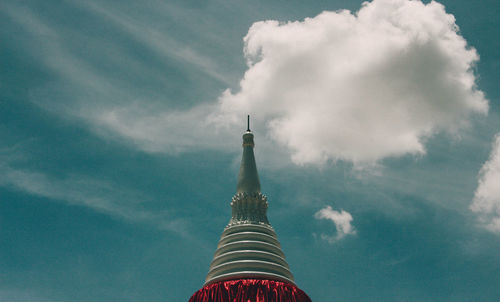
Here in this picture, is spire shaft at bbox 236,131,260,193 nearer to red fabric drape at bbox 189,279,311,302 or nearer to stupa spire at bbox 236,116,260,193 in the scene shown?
stupa spire at bbox 236,116,260,193

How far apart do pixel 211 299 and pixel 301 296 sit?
35.3 feet

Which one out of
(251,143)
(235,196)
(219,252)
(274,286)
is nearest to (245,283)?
(274,286)

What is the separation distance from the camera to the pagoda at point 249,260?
71688mm

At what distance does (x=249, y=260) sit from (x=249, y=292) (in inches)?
214

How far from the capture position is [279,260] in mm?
77500

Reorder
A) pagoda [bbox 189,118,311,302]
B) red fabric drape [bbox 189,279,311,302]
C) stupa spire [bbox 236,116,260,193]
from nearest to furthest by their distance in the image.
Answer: red fabric drape [bbox 189,279,311,302], pagoda [bbox 189,118,311,302], stupa spire [bbox 236,116,260,193]

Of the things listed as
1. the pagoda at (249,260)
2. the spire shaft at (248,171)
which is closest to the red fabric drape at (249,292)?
the pagoda at (249,260)

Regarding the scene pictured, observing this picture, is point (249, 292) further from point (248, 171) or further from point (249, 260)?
point (248, 171)

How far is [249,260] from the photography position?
7556 cm

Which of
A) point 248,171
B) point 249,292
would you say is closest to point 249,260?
point 249,292

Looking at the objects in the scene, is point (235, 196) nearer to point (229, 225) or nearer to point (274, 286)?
point (229, 225)

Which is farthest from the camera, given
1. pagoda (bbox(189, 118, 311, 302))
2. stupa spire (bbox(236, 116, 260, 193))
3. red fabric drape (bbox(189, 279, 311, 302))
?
stupa spire (bbox(236, 116, 260, 193))

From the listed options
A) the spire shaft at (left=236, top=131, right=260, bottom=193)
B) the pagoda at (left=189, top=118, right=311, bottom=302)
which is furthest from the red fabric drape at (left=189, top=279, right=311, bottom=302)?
the spire shaft at (left=236, top=131, right=260, bottom=193)

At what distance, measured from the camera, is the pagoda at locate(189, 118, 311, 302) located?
235 ft
